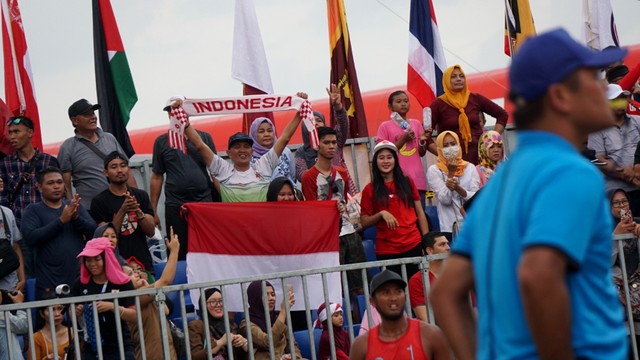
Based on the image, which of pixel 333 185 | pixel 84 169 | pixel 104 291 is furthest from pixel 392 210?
pixel 104 291

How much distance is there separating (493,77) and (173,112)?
60.7 feet

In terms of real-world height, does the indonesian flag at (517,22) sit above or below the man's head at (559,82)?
above

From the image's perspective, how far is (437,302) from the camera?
128 inches

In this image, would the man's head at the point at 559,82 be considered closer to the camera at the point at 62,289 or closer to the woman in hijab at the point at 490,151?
the camera at the point at 62,289

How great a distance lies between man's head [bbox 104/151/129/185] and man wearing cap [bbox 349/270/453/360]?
12.1 feet

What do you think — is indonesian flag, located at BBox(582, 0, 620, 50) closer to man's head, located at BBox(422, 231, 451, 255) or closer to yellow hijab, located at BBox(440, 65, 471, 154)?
yellow hijab, located at BBox(440, 65, 471, 154)

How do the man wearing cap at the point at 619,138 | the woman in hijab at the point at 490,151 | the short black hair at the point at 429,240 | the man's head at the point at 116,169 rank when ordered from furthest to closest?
the man wearing cap at the point at 619,138 < the woman in hijab at the point at 490,151 < the man's head at the point at 116,169 < the short black hair at the point at 429,240

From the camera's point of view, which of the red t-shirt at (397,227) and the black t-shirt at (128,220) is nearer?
the black t-shirt at (128,220)

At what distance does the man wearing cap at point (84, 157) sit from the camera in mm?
11328

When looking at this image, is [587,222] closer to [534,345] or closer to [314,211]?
[534,345]

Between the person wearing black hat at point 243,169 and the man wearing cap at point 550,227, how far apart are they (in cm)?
783

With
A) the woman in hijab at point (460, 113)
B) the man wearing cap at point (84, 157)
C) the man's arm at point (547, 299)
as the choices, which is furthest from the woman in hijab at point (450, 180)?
the man's arm at point (547, 299)

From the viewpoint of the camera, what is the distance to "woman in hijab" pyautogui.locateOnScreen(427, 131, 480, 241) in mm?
11484

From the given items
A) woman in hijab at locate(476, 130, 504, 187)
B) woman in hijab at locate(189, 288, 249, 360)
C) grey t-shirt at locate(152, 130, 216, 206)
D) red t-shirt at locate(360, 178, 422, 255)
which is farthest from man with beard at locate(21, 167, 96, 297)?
woman in hijab at locate(476, 130, 504, 187)
